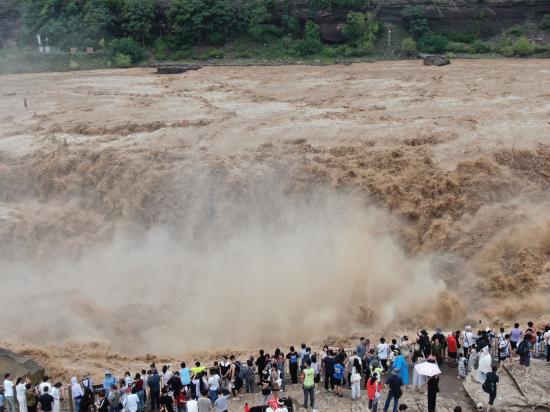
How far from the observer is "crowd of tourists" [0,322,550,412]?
11.4 m

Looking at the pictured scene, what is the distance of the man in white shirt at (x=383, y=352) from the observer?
12.6 metres

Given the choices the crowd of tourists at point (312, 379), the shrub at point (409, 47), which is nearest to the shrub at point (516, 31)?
the shrub at point (409, 47)

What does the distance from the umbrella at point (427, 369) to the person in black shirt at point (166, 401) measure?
4.23m

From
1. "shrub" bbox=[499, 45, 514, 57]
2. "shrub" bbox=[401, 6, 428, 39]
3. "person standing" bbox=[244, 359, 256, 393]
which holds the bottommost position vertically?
"person standing" bbox=[244, 359, 256, 393]

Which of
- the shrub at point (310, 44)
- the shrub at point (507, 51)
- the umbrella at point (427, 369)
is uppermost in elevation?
the shrub at point (310, 44)

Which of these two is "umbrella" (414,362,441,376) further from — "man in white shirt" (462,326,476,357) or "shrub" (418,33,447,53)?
"shrub" (418,33,447,53)

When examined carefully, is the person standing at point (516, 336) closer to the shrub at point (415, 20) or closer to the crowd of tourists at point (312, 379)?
the crowd of tourists at point (312, 379)

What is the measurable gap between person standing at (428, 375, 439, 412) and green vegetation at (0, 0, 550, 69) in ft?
105

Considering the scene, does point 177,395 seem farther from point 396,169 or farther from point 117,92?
point 117,92

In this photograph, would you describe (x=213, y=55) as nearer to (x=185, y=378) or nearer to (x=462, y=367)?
(x=185, y=378)

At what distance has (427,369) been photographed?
1116 centimetres

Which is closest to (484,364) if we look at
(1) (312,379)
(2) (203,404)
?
(1) (312,379)

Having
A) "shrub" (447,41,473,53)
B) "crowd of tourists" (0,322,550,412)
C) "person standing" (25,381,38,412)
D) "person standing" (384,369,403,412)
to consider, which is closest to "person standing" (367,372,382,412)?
"crowd of tourists" (0,322,550,412)

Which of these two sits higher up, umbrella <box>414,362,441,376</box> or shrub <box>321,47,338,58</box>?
shrub <box>321,47,338,58</box>
